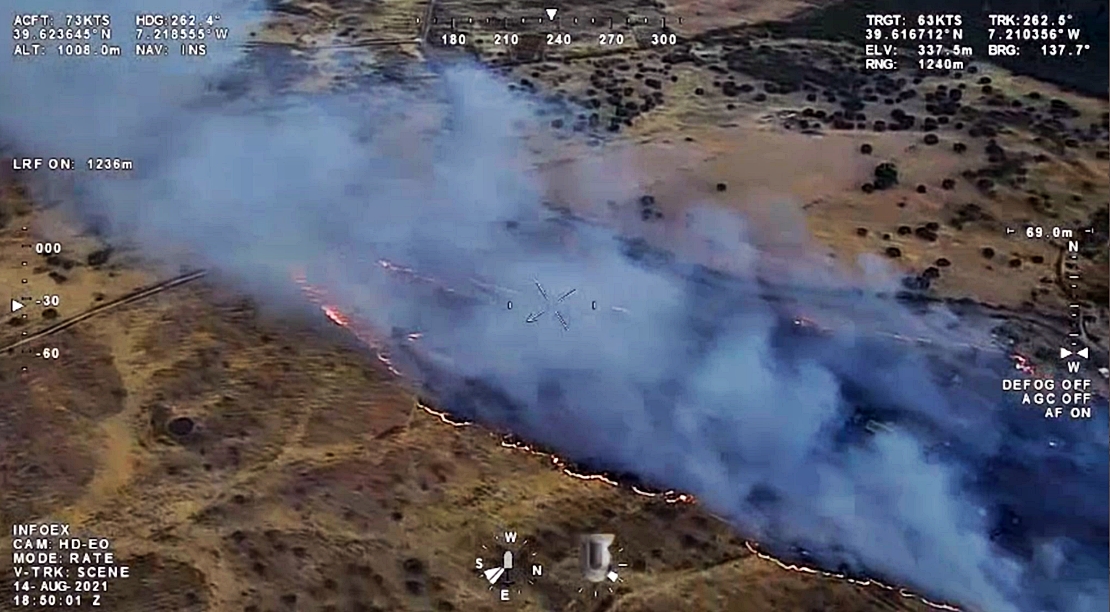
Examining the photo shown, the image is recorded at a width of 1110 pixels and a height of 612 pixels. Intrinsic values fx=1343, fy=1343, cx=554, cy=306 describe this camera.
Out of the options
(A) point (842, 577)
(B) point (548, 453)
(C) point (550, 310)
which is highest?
(C) point (550, 310)

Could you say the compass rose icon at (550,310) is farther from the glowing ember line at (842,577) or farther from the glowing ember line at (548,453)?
the glowing ember line at (842,577)

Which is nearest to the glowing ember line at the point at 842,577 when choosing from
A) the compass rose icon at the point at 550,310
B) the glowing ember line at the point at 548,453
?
the glowing ember line at the point at 548,453

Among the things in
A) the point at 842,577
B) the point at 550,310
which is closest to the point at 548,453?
the point at 550,310
